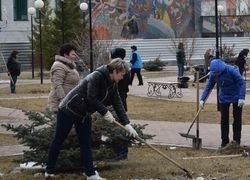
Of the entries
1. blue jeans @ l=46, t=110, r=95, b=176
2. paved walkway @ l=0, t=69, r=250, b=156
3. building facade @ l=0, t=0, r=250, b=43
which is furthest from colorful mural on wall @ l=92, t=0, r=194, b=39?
blue jeans @ l=46, t=110, r=95, b=176

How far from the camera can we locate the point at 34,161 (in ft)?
29.8

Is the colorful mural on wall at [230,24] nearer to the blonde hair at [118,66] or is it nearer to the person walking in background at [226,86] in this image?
the person walking in background at [226,86]

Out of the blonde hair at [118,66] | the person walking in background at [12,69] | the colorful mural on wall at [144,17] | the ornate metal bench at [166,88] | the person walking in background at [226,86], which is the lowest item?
the ornate metal bench at [166,88]

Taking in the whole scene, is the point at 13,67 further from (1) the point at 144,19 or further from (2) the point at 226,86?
(1) the point at 144,19

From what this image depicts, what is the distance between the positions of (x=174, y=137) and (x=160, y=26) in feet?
171

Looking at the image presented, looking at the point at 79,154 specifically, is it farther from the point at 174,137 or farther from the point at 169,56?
the point at 169,56

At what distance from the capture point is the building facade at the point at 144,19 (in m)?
56.5

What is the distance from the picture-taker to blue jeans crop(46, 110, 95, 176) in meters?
8.35

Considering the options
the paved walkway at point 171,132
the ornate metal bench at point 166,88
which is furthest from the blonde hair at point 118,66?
the ornate metal bench at point 166,88

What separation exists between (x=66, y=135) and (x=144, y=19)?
56165 millimetres

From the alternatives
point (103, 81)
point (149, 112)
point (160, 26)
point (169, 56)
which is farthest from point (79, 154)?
point (160, 26)

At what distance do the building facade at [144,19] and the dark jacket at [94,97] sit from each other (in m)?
44.9

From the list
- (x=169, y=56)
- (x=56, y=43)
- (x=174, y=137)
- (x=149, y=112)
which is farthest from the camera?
(x=169, y=56)

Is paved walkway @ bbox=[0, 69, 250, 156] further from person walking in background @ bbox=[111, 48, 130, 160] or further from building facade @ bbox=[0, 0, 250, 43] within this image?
building facade @ bbox=[0, 0, 250, 43]
